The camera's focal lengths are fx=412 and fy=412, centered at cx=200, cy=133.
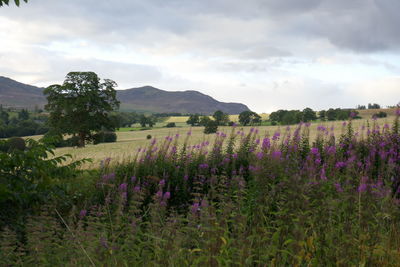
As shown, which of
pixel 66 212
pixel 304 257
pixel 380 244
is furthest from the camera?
pixel 66 212

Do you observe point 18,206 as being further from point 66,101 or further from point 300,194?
point 66,101

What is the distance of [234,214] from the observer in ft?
17.0

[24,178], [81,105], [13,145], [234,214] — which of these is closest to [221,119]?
[81,105]

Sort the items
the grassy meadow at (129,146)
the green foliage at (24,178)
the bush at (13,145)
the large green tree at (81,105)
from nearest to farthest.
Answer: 1. the green foliage at (24,178)
2. the bush at (13,145)
3. the grassy meadow at (129,146)
4. the large green tree at (81,105)

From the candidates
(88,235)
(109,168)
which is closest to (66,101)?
(109,168)

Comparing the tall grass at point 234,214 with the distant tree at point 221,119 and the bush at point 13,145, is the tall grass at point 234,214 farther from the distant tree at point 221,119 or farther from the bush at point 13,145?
the distant tree at point 221,119

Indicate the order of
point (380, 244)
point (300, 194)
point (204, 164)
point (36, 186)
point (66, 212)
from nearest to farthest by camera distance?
point (300, 194), point (380, 244), point (36, 186), point (66, 212), point (204, 164)

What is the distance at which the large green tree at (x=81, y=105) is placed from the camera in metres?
40.9

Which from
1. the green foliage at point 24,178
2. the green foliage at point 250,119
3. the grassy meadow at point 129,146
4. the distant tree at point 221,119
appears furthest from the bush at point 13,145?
the distant tree at point 221,119

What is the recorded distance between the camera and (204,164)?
9.33 meters

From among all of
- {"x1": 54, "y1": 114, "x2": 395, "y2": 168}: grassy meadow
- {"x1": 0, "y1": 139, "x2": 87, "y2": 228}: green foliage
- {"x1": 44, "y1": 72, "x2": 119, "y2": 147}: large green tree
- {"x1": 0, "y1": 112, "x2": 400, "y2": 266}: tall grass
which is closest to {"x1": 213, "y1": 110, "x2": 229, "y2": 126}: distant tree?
{"x1": 54, "y1": 114, "x2": 395, "y2": 168}: grassy meadow

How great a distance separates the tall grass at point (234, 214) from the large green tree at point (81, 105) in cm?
3169

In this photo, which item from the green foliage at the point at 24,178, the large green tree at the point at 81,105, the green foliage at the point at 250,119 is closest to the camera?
the green foliage at the point at 24,178

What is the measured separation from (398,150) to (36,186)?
8.33 m
